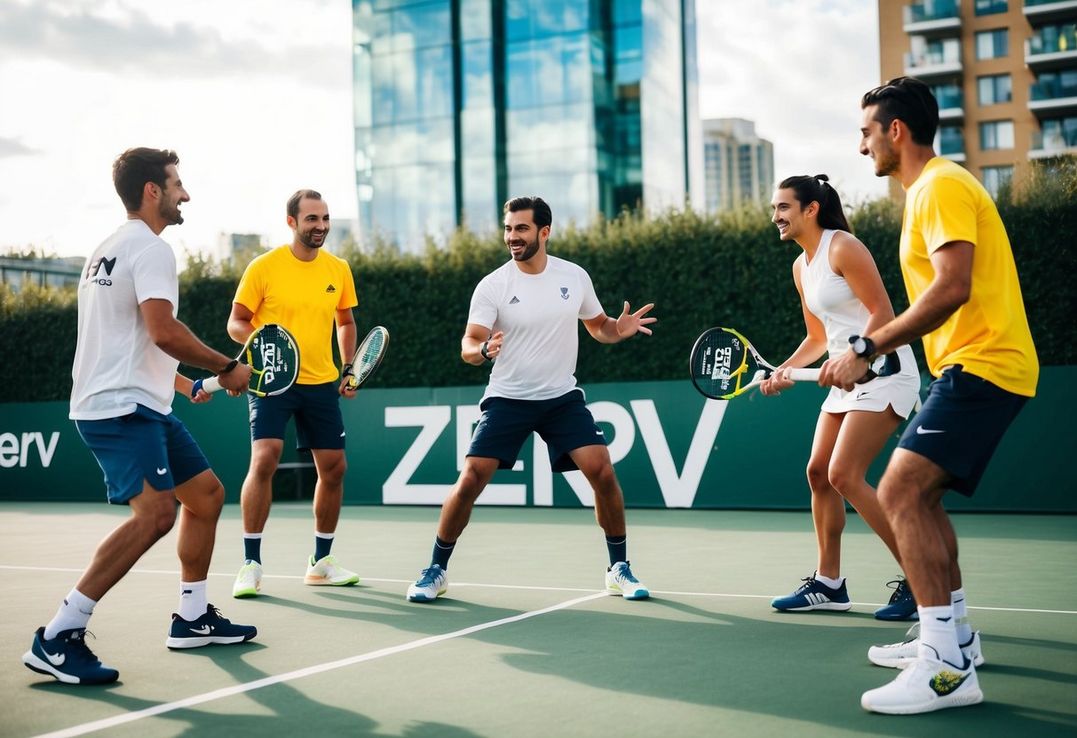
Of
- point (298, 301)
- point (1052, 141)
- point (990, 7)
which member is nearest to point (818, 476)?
point (298, 301)

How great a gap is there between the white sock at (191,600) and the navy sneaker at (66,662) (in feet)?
2.07

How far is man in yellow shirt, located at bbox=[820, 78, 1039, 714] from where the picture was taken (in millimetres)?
3520

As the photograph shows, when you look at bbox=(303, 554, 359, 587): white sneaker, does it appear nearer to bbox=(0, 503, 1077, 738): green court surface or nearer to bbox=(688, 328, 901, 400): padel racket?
bbox=(0, 503, 1077, 738): green court surface

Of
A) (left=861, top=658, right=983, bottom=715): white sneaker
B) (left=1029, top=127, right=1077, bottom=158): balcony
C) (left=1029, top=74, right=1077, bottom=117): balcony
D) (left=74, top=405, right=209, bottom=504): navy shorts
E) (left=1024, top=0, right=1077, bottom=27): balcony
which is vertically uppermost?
(left=1024, top=0, right=1077, bottom=27): balcony

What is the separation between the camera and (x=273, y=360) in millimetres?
5270

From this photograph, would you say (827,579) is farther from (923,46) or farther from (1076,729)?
(923,46)

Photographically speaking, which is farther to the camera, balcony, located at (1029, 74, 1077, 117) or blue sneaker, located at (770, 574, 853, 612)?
balcony, located at (1029, 74, 1077, 117)

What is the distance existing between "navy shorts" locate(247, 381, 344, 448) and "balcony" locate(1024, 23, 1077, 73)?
55749 mm

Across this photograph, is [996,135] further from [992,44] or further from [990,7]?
[990,7]

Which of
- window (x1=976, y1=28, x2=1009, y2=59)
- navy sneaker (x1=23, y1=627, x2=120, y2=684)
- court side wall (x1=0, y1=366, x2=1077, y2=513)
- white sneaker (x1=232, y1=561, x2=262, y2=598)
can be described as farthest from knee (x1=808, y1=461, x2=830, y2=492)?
window (x1=976, y1=28, x2=1009, y2=59)

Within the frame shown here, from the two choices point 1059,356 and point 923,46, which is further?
point 923,46

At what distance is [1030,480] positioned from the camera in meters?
10.1

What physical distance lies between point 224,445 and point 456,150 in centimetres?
2009

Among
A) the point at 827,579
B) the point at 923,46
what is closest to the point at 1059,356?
the point at 827,579
